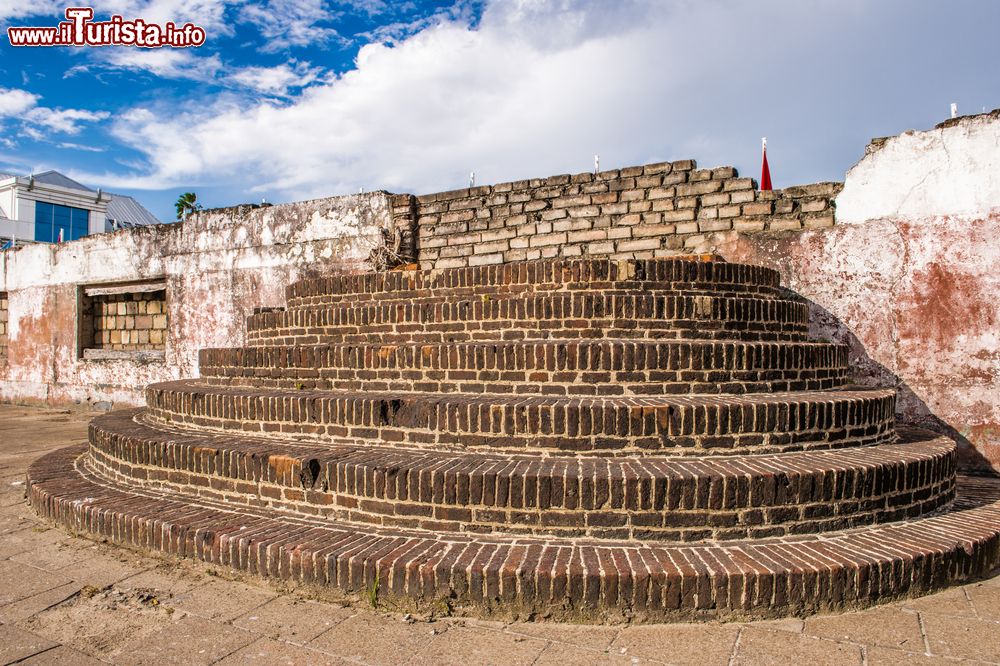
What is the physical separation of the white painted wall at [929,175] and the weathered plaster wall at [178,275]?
17.3ft

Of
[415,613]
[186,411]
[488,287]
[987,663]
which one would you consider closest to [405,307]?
[488,287]

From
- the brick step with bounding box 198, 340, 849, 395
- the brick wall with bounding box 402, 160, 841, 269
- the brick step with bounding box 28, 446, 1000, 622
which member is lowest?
the brick step with bounding box 28, 446, 1000, 622

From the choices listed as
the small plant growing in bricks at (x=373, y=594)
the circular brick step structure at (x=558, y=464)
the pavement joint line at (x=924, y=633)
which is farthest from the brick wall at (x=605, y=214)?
the small plant growing in bricks at (x=373, y=594)

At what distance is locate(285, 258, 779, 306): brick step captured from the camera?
4.81 metres

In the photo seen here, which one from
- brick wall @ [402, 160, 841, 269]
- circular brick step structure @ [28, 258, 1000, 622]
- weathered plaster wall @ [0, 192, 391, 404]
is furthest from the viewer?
weathered plaster wall @ [0, 192, 391, 404]

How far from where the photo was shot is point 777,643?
8.54 ft

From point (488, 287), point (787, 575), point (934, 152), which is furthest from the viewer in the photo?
point (934, 152)

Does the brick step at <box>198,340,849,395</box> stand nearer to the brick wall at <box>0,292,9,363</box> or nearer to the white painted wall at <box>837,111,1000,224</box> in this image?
the white painted wall at <box>837,111,1000,224</box>

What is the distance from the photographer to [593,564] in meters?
2.90

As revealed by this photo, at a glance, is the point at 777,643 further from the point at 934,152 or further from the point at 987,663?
the point at 934,152

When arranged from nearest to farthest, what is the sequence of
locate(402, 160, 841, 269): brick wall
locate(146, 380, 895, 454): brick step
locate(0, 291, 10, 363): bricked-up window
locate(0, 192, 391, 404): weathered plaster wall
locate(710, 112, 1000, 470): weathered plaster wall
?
locate(146, 380, 895, 454): brick step < locate(710, 112, 1000, 470): weathered plaster wall < locate(402, 160, 841, 269): brick wall < locate(0, 192, 391, 404): weathered plaster wall < locate(0, 291, 10, 363): bricked-up window

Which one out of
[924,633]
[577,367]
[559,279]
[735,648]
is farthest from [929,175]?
[735,648]

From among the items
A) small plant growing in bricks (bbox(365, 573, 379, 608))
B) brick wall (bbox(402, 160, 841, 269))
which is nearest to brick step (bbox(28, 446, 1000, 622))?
small plant growing in bricks (bbox(365, 573, 379, 608))

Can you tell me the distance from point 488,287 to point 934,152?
13.5 ft
